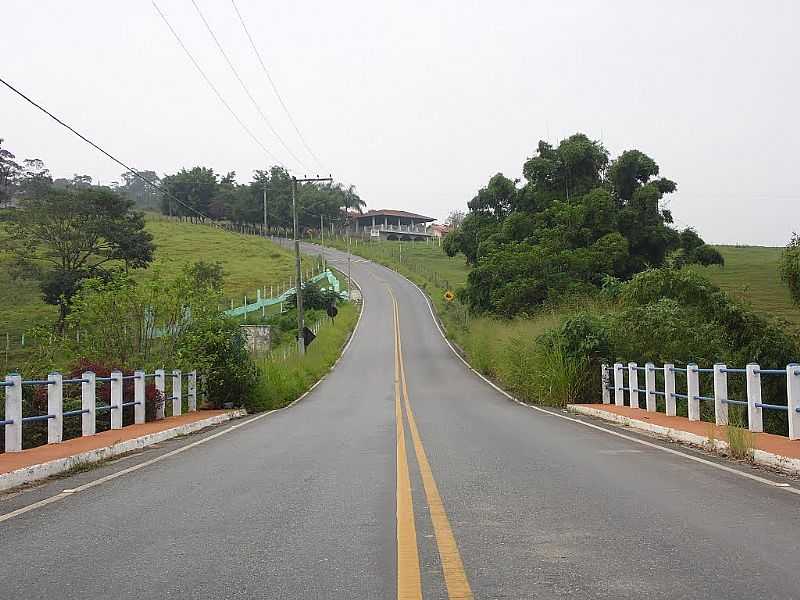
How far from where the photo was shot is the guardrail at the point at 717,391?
11852mm

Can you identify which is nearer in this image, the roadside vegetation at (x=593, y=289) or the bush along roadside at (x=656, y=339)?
the bush along roadside at (x=656, y=339)

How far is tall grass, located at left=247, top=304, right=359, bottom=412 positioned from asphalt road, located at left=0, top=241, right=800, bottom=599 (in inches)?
508

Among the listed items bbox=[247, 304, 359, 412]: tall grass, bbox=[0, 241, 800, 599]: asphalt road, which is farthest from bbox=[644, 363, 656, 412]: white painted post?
bbox=[247, 304, 359, 412]: tall grass

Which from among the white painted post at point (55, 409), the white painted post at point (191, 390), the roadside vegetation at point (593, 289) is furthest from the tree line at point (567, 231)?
the white painted post at point (55, 409)

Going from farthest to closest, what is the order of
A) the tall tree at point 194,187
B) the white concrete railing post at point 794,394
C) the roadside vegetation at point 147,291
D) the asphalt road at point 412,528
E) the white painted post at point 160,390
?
the tall tree at point 194,187 < the roadside vegetation at point 147,291 < the white painted post at point 160,390 < the white concrete railing post at point 794,394 < the asphalt road at point 412,528

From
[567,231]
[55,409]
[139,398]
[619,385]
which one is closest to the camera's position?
[55,409]

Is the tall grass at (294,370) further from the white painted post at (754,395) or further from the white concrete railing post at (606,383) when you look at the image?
the white painted post at (754,395)

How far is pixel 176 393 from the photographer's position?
2036 centimetres

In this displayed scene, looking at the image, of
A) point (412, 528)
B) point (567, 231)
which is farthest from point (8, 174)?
point (412, 528)

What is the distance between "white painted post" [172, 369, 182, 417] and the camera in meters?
20.3

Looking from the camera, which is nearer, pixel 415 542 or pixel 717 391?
pixel 415 542

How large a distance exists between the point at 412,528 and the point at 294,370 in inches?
1112

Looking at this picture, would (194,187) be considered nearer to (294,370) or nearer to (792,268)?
(294,370)

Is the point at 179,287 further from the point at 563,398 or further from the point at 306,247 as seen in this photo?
the point at 306,247
